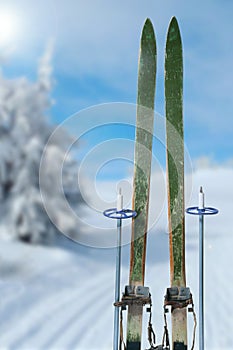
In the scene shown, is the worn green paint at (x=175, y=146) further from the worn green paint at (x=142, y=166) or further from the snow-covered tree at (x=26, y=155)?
the snow-covered tree at (x=26, y=155)

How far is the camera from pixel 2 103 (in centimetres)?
242

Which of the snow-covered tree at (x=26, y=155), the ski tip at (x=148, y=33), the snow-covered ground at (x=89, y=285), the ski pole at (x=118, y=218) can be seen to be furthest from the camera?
the snow-covered tree at (x=26, y=155)

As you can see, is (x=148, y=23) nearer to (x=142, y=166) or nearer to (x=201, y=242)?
(x=142, y=166)

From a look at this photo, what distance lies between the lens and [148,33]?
1501 millimetres

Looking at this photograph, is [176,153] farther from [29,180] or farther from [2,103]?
[2,103]

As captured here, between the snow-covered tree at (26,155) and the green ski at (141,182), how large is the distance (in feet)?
2.92

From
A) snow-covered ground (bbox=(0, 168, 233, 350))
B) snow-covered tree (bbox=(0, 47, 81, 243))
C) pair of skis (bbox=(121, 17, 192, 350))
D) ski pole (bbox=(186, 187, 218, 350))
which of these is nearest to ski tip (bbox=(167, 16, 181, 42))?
pair of skis (bbox=(121, 17, 192, 350))

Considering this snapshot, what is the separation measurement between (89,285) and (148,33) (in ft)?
3.86

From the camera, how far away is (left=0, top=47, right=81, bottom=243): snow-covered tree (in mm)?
2346

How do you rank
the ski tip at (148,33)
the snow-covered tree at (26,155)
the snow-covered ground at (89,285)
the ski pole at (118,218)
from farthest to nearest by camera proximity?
the snow-covered tree at (26,155) → the snow-covered ground at (89,285) → the ski tip at (148,33) → the ski pole at (118,218)

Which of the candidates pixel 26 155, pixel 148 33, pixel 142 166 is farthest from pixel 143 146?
pixel 26 155

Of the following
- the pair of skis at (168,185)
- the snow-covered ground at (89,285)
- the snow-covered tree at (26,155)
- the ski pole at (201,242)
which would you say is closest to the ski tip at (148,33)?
the pair of skis at (168,185)

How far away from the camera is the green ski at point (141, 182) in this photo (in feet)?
4.56

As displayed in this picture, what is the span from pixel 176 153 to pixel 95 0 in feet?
3.57
